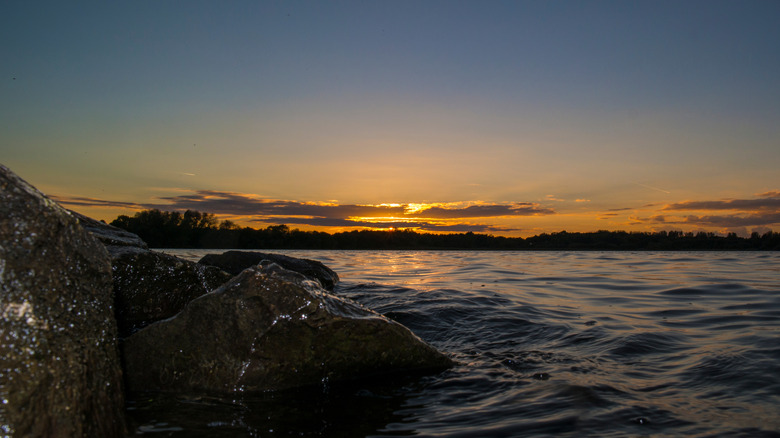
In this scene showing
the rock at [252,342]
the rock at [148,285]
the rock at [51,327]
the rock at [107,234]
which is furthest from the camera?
the rock at [107,234]

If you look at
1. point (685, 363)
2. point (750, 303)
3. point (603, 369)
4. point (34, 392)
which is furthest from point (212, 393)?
point (750, 303)

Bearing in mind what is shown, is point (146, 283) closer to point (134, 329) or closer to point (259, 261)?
point (134, 329)

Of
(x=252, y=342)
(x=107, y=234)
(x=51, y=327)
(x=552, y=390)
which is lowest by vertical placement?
(x=552, y=390)

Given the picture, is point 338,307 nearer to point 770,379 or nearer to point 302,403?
point 302,403

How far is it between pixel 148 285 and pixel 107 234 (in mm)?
1223

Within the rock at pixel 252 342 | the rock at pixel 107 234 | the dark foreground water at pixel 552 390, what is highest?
the rock at pixel 107 234

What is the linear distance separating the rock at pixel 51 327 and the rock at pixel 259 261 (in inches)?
280

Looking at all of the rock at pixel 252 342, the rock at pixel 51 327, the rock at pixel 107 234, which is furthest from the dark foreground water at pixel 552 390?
the rock at pixel 107 234

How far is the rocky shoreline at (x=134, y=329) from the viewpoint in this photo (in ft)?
7.06

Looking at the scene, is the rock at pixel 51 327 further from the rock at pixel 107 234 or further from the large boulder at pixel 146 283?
the rock at pixel 107 234

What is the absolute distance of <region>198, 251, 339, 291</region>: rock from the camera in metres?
10.4

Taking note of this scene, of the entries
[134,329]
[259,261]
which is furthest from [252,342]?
[259,261]

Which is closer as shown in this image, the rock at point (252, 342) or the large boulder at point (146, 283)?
the rock at point (252, 342)

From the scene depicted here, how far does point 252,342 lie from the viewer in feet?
12.1
